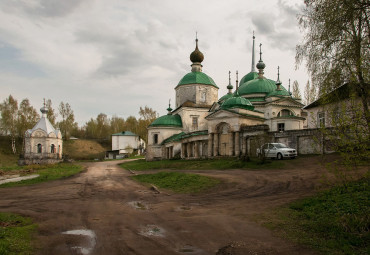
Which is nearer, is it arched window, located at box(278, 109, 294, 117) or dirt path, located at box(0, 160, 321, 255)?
dirt path, located at box(0, 160, 321, 255)

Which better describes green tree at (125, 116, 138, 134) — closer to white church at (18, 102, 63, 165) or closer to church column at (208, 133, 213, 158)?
white church at (18, 102, 63, 165)

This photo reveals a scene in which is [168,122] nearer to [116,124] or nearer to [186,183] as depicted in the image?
[186,183]

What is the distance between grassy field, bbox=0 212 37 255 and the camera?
236 inches

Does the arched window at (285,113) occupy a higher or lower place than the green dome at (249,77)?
lower

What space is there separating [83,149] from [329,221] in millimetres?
78592

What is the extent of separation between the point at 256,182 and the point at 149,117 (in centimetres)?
6373

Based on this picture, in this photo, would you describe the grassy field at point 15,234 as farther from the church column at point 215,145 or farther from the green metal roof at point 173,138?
the green metal roof at point 173,138

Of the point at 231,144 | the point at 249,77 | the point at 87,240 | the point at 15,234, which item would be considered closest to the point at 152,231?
the point at 87,240

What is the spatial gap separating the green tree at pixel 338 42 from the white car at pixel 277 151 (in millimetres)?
11246

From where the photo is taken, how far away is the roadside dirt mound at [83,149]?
74.7 meters

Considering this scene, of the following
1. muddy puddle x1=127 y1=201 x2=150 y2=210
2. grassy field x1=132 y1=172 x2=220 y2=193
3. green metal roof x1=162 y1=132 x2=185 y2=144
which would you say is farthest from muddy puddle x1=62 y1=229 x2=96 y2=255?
green metal roof x1=162 y1=132 x2=185 y2=144

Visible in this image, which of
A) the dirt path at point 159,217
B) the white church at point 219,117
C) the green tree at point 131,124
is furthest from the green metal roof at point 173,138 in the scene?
the green tree at point 131,124

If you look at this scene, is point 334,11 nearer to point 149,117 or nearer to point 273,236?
point 273,236

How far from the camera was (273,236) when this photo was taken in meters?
7.18
